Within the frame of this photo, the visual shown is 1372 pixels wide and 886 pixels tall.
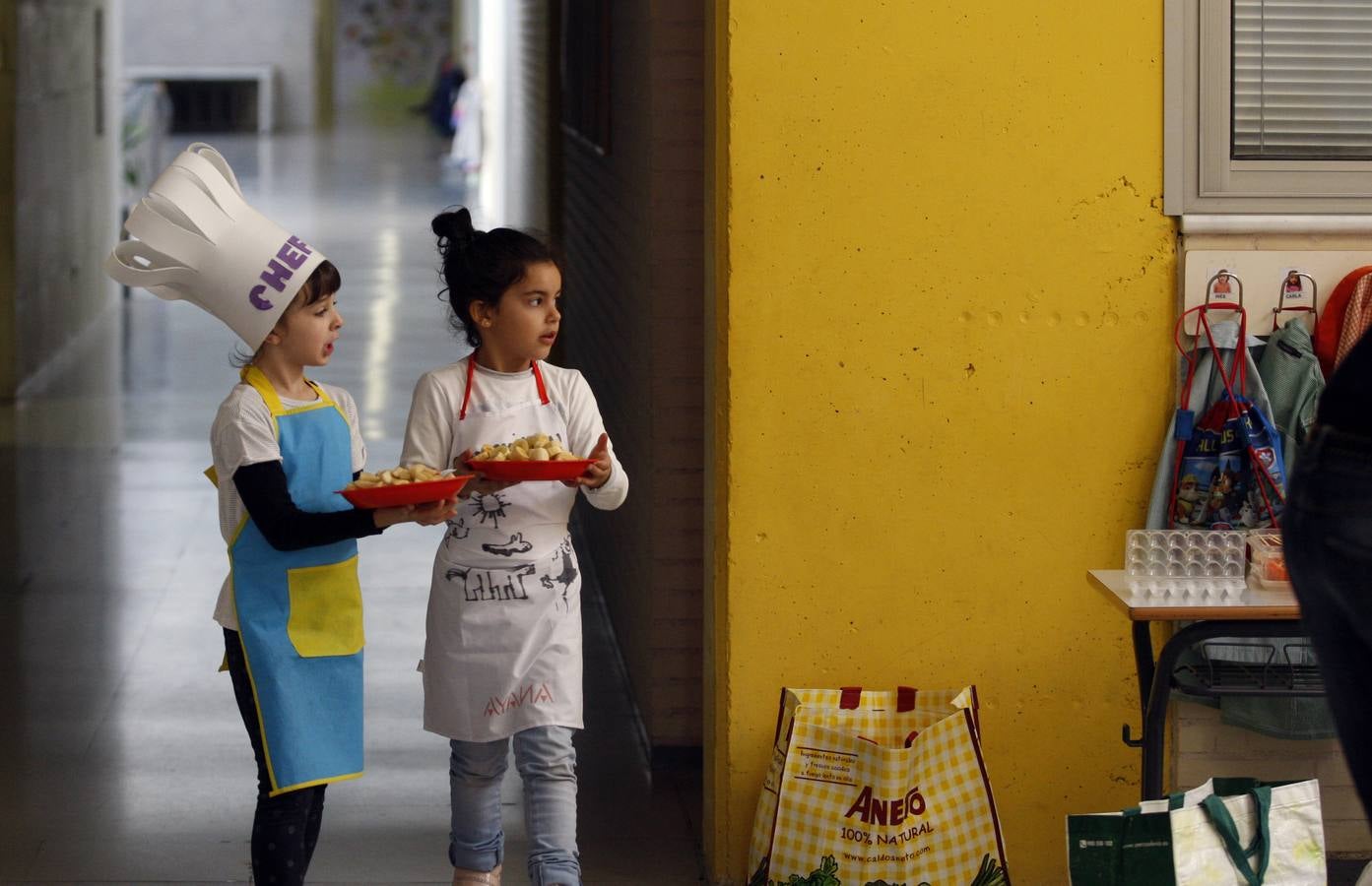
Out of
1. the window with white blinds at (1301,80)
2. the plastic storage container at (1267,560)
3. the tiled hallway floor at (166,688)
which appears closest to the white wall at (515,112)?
the tiled hallway floor at (166,688)

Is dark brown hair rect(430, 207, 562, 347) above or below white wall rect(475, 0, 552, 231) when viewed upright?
below

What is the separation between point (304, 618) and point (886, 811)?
4.11 ft

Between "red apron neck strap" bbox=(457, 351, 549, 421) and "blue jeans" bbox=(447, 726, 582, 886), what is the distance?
0.63 m

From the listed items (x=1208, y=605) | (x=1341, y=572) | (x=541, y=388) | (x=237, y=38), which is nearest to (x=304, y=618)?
(x=541, y=388)

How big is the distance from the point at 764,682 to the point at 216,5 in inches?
1498

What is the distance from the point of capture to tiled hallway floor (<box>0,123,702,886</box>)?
15.0ft

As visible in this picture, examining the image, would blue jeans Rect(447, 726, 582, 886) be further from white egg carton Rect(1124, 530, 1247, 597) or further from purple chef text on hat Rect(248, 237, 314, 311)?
white egg carton Rect(1124, 530, 1247, 597)

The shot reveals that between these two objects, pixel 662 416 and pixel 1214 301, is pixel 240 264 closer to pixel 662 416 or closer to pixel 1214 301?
pixel 662 416

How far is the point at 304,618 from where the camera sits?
3.53 metres

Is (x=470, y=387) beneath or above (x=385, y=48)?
beneath

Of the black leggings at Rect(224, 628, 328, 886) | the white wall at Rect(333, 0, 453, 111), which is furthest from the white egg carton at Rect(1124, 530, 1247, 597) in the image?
the white wall at Rect(333, 0, 453, 111)

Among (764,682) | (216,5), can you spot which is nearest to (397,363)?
(764,682)

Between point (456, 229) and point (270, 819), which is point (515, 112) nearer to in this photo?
point (456, 229)

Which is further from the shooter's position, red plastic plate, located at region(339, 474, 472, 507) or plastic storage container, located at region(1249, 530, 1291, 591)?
plastic storage container, located at region(1249, 530, 1291, 591)
